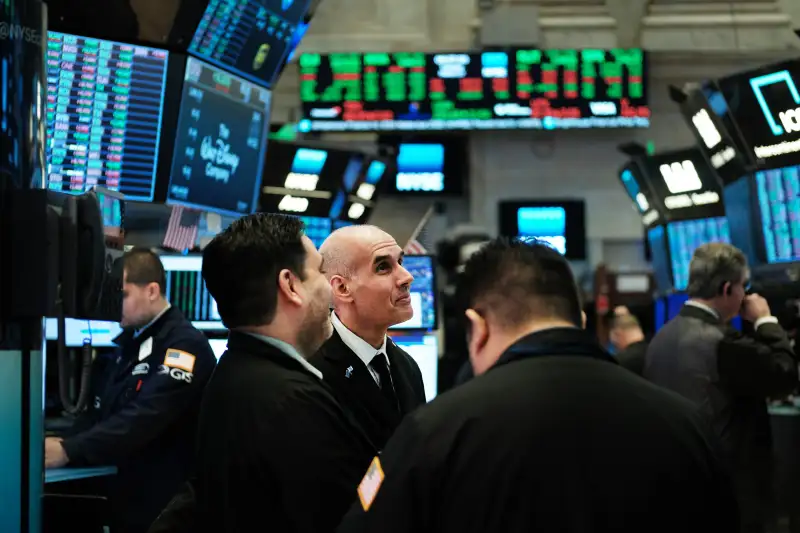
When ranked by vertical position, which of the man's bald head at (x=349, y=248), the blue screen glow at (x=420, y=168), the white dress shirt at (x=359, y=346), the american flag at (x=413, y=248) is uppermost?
the blue screen glow at (x=420, y=168)

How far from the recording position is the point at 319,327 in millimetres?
2221

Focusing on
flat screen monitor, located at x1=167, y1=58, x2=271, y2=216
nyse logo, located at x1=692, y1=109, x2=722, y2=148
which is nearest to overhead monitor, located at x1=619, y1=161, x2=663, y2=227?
nyse logo, located at x1=692, y1=109, x2=722, y2=148

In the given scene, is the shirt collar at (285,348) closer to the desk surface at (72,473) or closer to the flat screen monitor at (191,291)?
the desk surface at (72,473)

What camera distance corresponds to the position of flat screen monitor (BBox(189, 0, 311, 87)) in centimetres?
374

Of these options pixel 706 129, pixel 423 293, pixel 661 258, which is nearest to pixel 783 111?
pixel 706 129

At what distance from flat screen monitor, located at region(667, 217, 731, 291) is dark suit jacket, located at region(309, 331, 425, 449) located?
4.87m

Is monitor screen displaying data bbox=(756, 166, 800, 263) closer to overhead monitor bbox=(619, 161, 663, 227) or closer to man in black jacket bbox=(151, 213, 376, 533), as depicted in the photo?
overhead monitor bbox=(619, 161, 663, 227)

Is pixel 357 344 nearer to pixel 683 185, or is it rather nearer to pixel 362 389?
pixel 362 389

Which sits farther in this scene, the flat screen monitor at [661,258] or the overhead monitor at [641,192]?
the overhead monitor at [641,192]

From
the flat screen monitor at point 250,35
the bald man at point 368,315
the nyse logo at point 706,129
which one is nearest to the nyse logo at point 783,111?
the nyse logo at point 706,129

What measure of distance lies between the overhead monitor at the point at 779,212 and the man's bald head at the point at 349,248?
2.58 m

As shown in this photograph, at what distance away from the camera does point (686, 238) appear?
735 centimetres

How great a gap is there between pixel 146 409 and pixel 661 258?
5.08 meters

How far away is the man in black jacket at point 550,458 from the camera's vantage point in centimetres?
143
